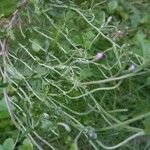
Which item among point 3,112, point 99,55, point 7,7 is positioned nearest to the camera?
point 3,112

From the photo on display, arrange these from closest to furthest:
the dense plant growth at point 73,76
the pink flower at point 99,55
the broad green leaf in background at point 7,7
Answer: the dense plant growth at point 73,76 → the pink flower at point 99,55 → the broad green leaf in background at point 7,7

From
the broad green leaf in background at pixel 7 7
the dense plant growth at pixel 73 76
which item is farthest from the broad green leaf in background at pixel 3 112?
the broad green leaf in background at pixel 7 7

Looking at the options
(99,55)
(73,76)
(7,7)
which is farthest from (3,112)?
(7,7)

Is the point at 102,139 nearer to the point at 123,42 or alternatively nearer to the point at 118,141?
the point at 118,141

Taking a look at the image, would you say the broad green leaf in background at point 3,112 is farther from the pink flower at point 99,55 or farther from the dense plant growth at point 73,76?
the pink flower at point 99,55

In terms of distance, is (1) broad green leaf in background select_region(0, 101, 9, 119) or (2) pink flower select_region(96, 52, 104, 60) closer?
(1) broad green leaf in background select_region(0, 101, 9, 119)

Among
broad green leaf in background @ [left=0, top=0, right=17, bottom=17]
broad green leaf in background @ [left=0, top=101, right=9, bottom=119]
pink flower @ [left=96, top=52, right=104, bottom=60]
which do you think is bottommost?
pink flower @ [left=96, top=52, right=104, bottom=60]

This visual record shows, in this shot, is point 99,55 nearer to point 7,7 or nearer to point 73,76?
point 73,76

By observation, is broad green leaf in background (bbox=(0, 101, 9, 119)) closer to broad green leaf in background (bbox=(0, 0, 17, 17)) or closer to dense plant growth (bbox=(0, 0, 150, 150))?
dense plant growth (bbox=(0, 0, 150, 150))

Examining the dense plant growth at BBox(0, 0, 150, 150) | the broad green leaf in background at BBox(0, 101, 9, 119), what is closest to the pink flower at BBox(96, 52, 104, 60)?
the dense plant growth at BBox(0, 0, 150, 150)
